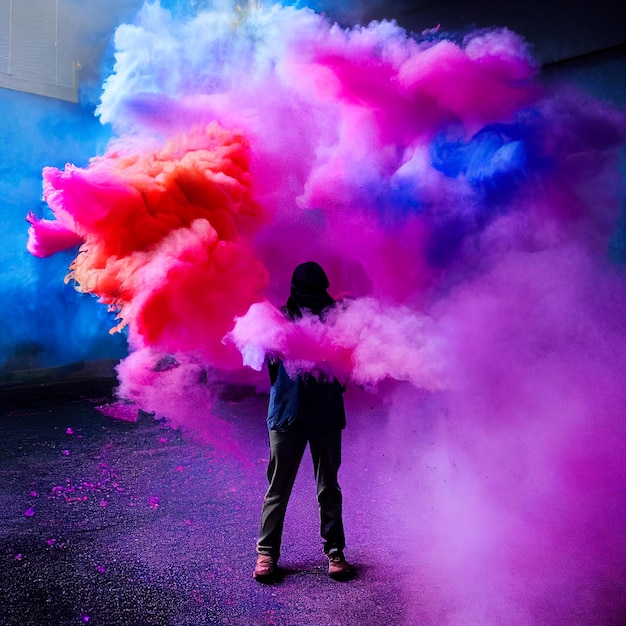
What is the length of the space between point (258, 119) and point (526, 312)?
3131 millimetres

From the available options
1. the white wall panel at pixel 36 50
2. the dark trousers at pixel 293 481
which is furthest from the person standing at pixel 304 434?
the white wall panel at pixel 36 50

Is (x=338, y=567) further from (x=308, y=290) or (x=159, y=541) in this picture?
(x=308, y=290)

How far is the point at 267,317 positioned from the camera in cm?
344

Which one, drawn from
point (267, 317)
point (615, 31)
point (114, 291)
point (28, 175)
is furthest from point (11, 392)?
point (615, 31)

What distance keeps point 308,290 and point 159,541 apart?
82.7 inches

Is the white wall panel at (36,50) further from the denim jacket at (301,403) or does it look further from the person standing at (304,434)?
the denim jacket at (301,403)

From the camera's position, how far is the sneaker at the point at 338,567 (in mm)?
3598

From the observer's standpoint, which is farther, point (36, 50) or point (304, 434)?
point (36, 50)

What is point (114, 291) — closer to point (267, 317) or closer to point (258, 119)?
point (267, 317)

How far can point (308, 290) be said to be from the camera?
3.54 m

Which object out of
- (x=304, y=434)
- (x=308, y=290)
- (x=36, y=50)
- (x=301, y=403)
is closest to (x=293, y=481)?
(x=304, y=434)

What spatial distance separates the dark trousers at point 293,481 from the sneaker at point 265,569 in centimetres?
3

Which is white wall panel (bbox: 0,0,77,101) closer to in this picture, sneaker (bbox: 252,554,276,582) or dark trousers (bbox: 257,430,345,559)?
dark trousers (bbox: 257,430,345,559)

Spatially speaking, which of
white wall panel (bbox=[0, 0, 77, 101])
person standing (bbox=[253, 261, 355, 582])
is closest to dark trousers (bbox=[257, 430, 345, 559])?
person standing (bbox=[253, 261, 355, 582])
